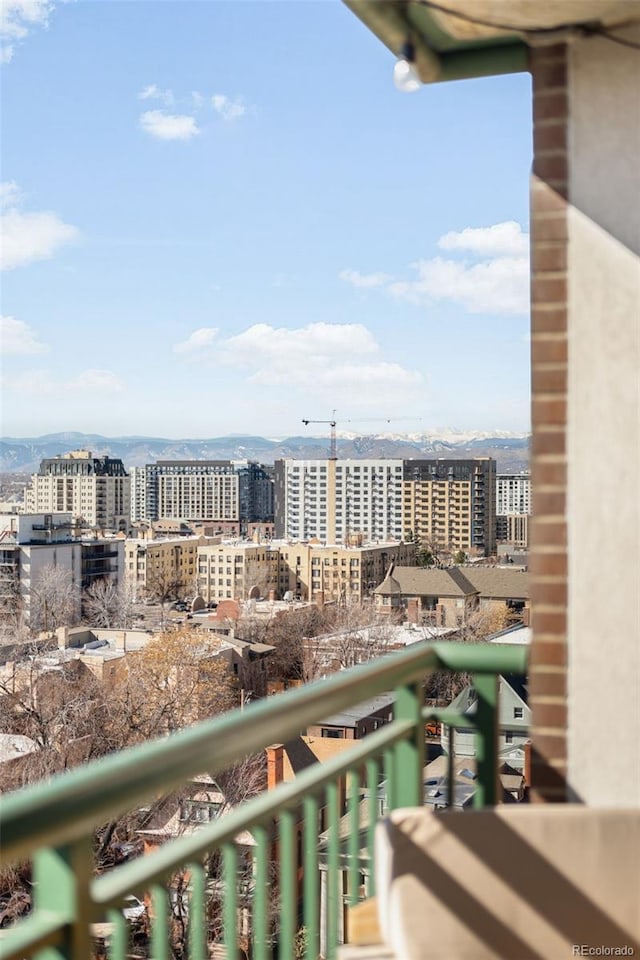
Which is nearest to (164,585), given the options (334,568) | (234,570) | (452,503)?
(234,570)

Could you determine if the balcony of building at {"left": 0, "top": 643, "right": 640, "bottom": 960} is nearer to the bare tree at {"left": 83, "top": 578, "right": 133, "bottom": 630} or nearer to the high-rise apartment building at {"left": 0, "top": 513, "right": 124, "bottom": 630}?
the bare tree at {"left": 83, "top": 578, "right": 133, "bottom": 630}

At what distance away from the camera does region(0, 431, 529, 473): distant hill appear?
120 meters

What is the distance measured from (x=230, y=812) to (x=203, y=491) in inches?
4020

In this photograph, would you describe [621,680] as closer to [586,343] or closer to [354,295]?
[586,343]

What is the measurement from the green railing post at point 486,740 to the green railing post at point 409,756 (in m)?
0.17

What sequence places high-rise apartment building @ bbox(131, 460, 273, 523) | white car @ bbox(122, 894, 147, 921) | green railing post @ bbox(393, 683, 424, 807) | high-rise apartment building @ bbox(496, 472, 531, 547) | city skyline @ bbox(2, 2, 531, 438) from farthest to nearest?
high-rise apartment building @ bbox(131, 460, 273, 523) → high-rise apartment building @ bbox(496, 472, 531, 547) → city skyline @ bbox(2, 2, 531, 438) → green railing post @ bbox(393, 683, 424, 807) → white car @ bbox(122, 894, 147, 921)

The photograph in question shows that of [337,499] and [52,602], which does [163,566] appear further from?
[337,499]

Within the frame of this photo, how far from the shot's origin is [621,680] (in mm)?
1742

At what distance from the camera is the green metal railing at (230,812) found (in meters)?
1.05

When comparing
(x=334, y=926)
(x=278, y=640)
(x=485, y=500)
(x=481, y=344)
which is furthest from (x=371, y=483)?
(x=334, y=926)

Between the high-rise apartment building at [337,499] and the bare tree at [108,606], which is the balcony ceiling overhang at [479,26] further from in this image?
→ the high-rise apartment building at [337,499]

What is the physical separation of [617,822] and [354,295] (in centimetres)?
10406

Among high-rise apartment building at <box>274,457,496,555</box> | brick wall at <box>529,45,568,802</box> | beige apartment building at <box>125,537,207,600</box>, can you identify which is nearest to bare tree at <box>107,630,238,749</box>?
brick wall at <box>529,45,568,802</box>

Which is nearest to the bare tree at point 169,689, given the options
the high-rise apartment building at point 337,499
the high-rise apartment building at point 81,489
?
the high-rise apartment building at point 337,499
